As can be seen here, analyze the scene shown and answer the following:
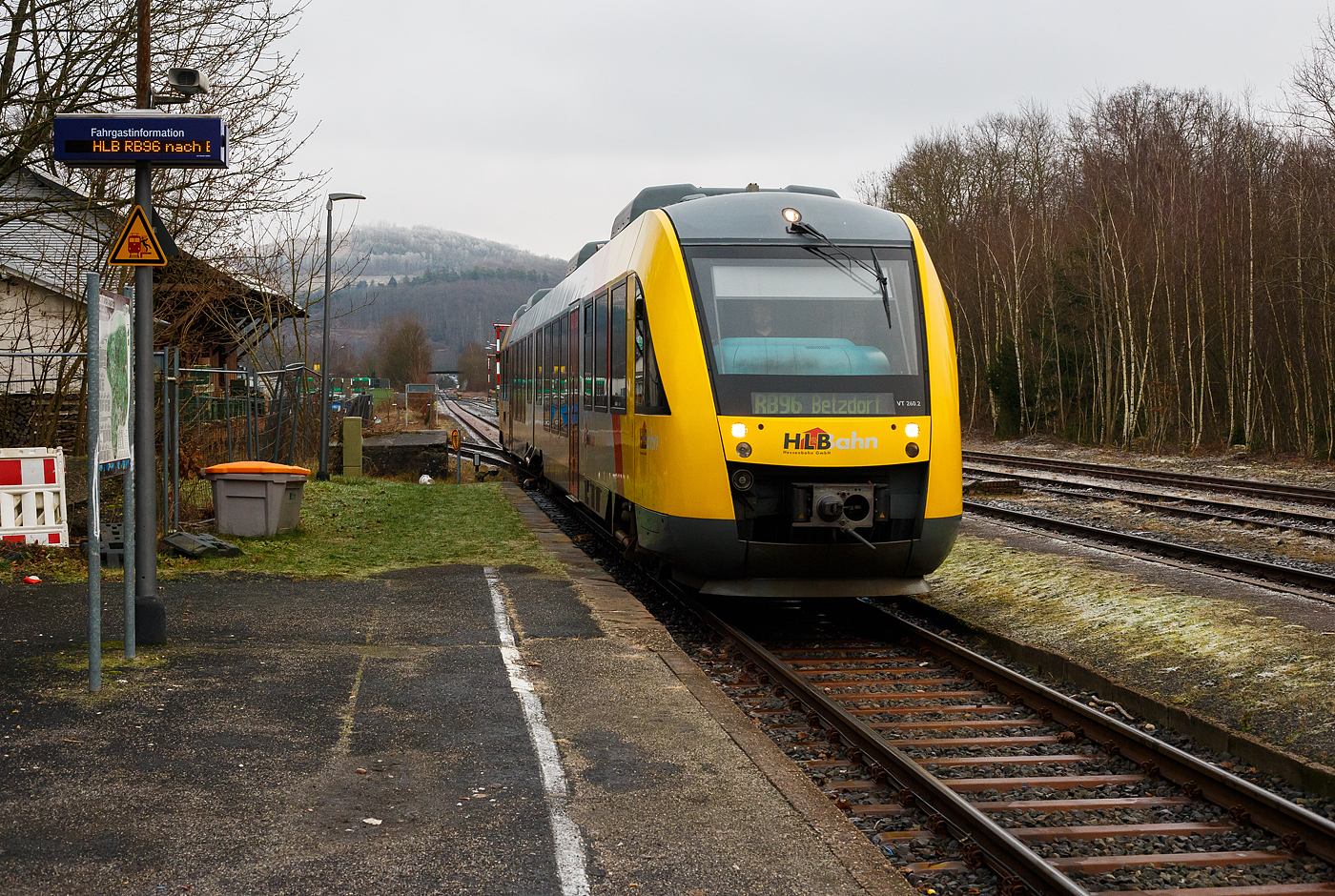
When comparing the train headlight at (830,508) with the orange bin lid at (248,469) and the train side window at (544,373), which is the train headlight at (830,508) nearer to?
the orange bin lid at (248,469)

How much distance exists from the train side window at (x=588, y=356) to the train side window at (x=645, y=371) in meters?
2.61

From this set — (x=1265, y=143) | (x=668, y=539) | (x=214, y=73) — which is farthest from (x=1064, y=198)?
(x=668, y=539)

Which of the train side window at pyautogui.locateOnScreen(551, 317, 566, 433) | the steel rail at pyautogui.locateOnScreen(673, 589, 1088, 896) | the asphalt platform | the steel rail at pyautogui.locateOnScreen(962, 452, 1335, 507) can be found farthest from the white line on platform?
the steel rail at pyautogui.locateOnScreen(962, 452, 1335, 507)

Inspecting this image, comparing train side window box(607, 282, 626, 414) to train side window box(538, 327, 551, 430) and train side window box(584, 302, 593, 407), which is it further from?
train side window box(538, 327, 551, 430)

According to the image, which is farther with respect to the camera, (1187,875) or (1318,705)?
(1318,705)

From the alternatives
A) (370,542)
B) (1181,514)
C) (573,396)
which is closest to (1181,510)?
(1181,514)

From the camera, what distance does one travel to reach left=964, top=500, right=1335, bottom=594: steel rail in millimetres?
10664

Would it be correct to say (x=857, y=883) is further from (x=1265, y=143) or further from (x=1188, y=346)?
(x=1265, y=143)

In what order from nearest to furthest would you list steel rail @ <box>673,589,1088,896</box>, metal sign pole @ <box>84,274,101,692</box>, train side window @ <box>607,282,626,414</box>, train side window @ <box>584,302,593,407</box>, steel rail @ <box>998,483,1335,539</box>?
steel rail @ <box>673,589,1088,896</box>
metal sign pole @ <box>84,274,101,692</box>
train side window @ <box>607,282,626,414</box>
train side window @ <box>584,302,593,407</box>
steel rail @ <box>998,483,1335,539</box>

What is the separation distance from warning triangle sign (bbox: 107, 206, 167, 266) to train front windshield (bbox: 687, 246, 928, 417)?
144 inches

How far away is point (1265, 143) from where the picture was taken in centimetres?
3631

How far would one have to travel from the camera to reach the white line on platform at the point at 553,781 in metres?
4.01

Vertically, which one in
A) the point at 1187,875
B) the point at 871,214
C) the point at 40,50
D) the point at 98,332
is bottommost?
the point at 1187,875

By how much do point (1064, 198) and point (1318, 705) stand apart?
42783 millimetres
